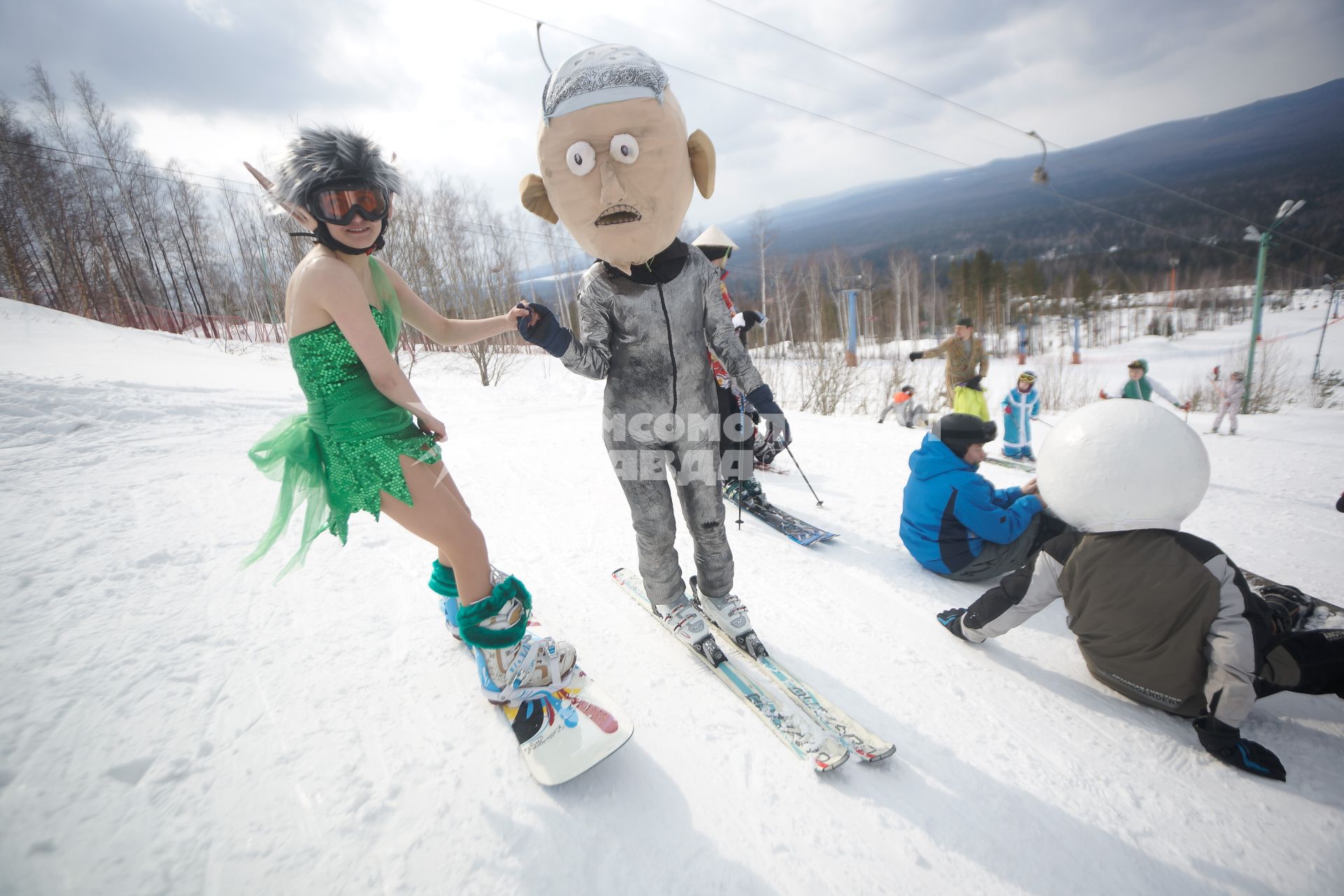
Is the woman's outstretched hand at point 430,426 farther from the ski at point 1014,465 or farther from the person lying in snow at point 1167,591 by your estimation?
the ski at point 1014,465

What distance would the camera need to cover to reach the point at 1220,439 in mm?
6164

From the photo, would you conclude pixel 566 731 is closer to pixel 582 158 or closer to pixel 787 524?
pixel 582 158

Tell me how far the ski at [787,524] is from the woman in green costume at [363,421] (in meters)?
1.89

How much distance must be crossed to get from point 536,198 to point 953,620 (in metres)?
2.62

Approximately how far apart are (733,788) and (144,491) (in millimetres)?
4578

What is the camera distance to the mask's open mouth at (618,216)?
1759 mm

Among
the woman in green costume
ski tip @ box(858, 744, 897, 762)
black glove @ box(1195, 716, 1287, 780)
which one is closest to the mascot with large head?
the woman in green costume

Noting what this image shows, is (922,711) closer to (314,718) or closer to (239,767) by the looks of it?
(314,718)

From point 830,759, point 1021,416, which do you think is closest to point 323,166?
point 830,759

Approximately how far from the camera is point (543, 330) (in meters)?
1.76

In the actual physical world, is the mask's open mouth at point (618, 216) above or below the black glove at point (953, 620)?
above

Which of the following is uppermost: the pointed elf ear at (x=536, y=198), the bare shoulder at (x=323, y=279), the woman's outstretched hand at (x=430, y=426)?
the pointed elf ear at (x=536, y=198)

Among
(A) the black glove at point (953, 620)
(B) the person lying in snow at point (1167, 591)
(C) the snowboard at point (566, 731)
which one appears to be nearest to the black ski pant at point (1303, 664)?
(B) the person lying in snow at point (1167, 591)

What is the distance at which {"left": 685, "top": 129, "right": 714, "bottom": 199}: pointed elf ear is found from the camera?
1900 millimetres
